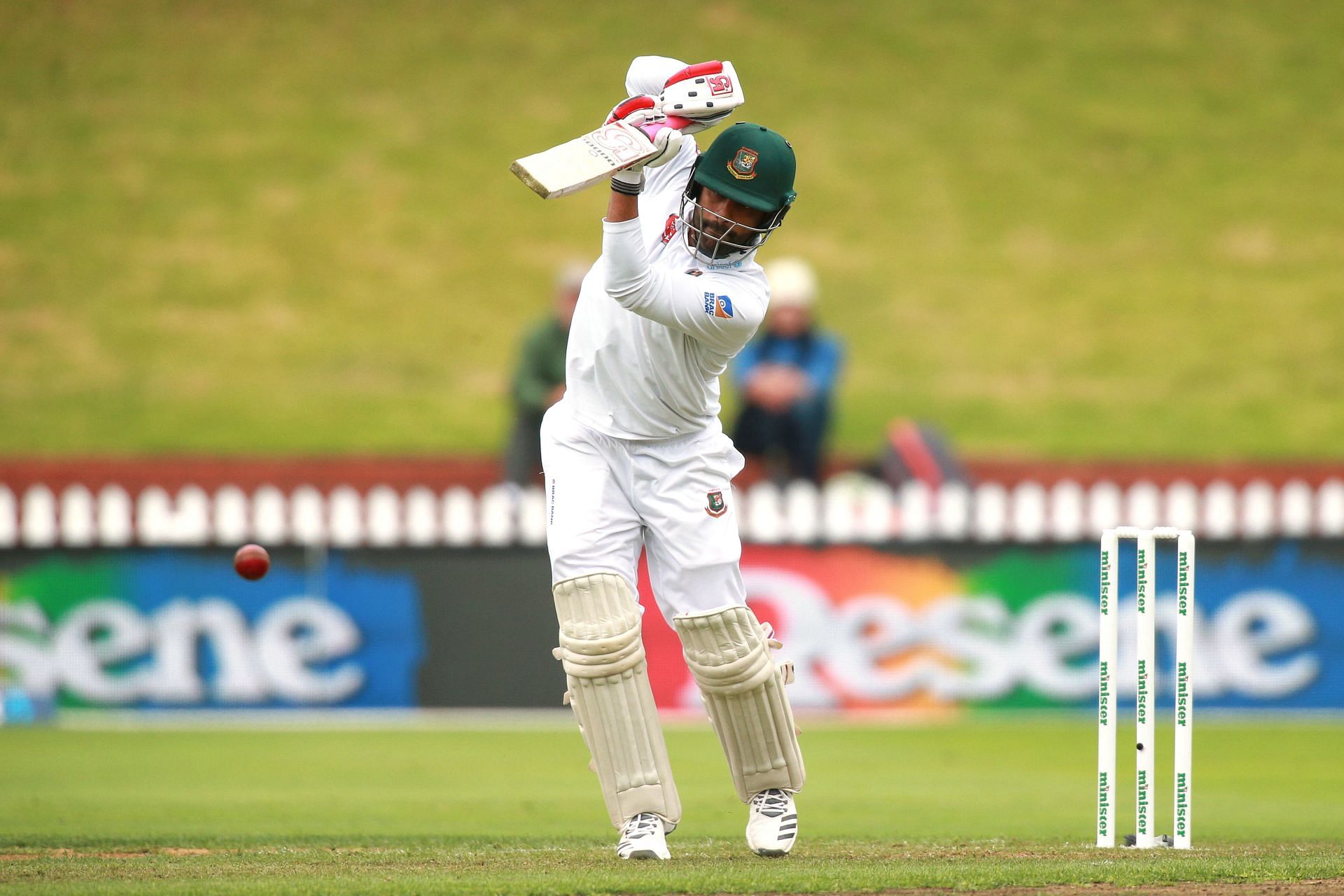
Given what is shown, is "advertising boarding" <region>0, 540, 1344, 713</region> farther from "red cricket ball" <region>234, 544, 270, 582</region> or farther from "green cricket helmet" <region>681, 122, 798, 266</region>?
"green cricket helmet" <region>681, 122, 798, 266</region>

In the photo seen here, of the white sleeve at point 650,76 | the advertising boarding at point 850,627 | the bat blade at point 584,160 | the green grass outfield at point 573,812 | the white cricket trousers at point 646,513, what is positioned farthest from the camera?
the advertising boarding at point 850,627

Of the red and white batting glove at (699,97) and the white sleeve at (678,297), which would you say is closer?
the white sleeve at (678,297)

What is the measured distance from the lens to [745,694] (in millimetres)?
5004

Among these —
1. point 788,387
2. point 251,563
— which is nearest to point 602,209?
point 788,387

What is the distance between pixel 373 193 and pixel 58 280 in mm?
3603

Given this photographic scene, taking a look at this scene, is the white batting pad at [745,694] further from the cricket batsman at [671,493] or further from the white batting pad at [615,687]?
the white batting pad at [615,687]

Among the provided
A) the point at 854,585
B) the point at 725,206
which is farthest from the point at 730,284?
the point at 854,585

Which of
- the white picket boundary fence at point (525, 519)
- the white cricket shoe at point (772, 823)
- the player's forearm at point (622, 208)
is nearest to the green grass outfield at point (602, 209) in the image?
the white picket boundary fence at point (525, 519)

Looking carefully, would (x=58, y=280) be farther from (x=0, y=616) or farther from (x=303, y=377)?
(x=0, y=616)

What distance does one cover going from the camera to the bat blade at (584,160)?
4312 millimetres

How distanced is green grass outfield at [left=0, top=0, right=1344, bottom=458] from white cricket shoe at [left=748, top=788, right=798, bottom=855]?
1058cm

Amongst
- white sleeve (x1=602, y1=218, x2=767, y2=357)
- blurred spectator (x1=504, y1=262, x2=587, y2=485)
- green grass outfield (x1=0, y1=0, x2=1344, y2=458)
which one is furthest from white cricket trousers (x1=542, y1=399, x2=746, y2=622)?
green grass outfield (x1=0, y1=0, x2=1344, y2=458)

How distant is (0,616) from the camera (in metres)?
9.94

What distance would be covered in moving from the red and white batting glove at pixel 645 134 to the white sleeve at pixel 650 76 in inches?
16.9
